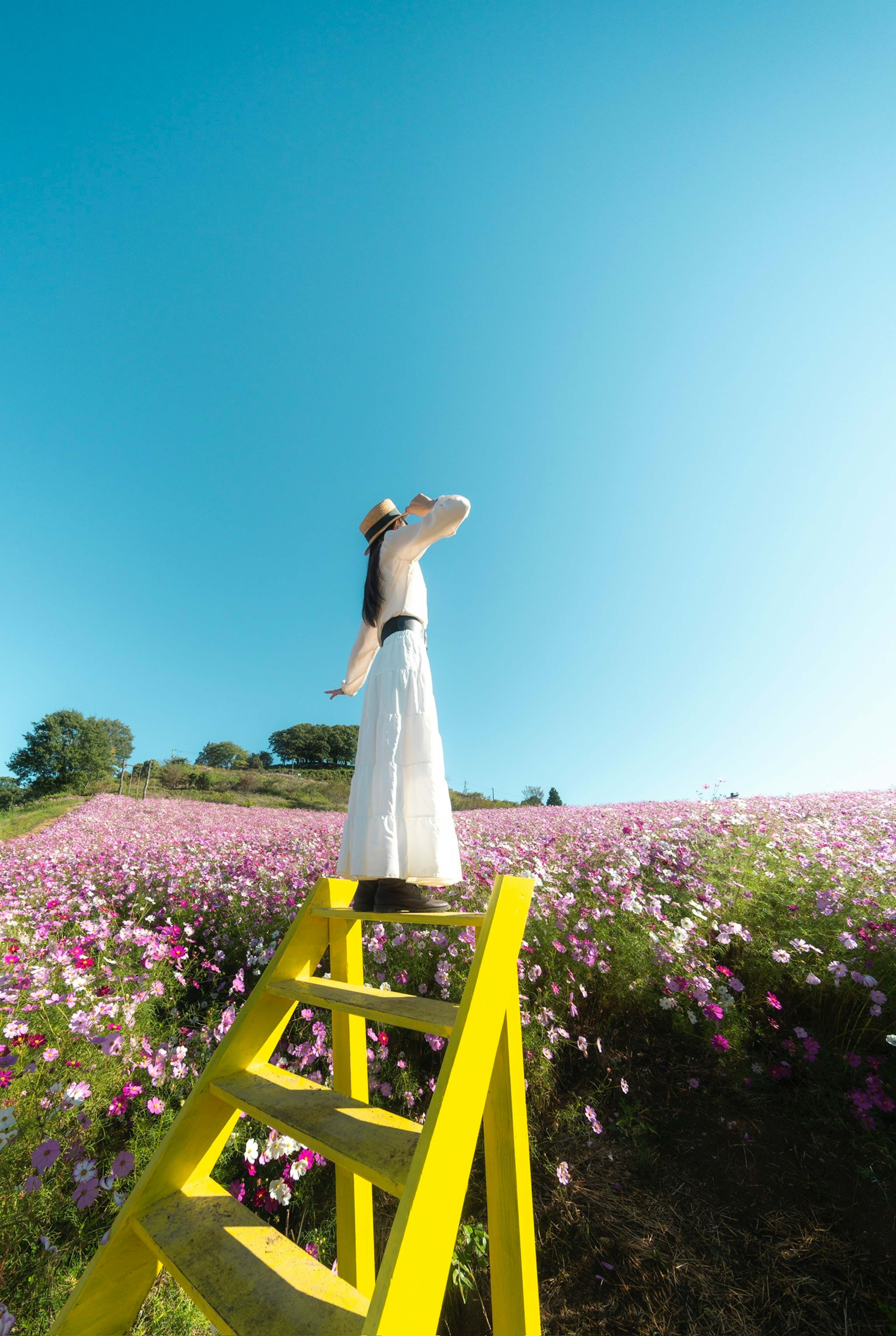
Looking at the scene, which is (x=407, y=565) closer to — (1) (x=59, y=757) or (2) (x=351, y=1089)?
(2) (x=351, y=1089)

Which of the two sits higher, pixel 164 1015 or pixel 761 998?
pixel 761 998

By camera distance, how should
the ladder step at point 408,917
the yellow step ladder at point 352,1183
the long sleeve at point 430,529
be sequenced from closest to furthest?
1. the yellow step ladder at point 352,1183
2. the ladder step at point 408,917
3. the long sleeve at point 430,529

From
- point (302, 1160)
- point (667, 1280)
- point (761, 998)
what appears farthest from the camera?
point (761, 998)

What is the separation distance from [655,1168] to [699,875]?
2393 millimetres

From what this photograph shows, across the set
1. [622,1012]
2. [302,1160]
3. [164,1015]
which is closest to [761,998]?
[622,1012]

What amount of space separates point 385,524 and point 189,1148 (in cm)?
279

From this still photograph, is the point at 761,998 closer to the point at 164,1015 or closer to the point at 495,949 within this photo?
the point at 495,949

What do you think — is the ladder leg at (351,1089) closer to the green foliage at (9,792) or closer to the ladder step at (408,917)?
the ladder step at (408,917)

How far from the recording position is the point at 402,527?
2.61 m

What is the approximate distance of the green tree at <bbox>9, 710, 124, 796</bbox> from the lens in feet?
136

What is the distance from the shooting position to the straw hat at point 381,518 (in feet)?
9.25

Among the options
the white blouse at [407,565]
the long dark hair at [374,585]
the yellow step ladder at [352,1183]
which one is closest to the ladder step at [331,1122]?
the yellow step ladder at [352,1183]

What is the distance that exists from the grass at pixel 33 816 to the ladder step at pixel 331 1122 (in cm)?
1246

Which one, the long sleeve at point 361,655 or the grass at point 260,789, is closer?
the long sleeve at point 361,655
